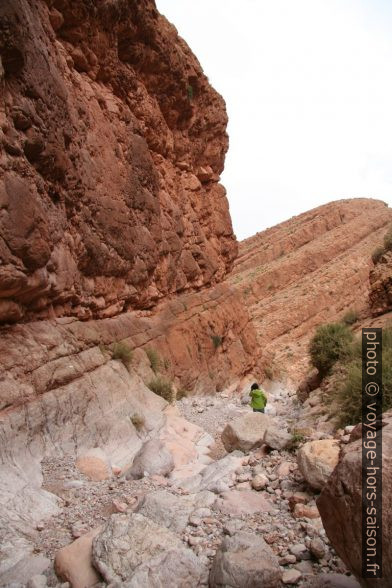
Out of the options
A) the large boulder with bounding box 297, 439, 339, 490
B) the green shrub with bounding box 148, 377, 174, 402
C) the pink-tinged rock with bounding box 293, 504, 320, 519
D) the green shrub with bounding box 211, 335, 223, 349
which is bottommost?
the pink-tinged rock with bounding box 293, 504, 320, 519

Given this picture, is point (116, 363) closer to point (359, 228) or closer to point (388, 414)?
point (388, 414)

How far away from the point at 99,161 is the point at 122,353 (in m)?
4.25

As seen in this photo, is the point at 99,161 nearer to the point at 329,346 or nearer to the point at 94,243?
the point at 94,243

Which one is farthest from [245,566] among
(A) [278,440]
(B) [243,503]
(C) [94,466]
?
(C) [94,466]

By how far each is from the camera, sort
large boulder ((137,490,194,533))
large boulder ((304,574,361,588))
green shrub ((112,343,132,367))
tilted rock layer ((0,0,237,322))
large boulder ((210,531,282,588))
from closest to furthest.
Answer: large boulder ((304,574,361,588)) < large boulder ((210,531,282,588)) < large boulder ((137,490,194,533)) < tilted rock layer ((0,0,237,322)) < green shrub ((112,343,132,367))

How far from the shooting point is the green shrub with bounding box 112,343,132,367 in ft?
30.7

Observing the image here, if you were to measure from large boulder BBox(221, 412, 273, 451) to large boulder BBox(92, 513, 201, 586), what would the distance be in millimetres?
2554

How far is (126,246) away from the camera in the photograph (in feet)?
35.2

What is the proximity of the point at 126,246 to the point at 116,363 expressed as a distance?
2986 mm

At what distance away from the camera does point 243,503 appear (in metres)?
4.81

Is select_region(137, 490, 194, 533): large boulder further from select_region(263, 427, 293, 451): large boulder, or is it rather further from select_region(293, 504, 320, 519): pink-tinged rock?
select_region(263, 427, 293, 451): large boulder

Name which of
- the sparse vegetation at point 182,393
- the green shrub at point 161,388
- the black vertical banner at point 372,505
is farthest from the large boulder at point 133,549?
the sparse vegetation at point 182,393

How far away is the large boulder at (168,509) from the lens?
178 inches

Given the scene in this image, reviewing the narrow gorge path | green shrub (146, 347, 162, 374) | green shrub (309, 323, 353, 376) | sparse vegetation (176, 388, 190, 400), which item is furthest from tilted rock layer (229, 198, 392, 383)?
the narrow gorge path
